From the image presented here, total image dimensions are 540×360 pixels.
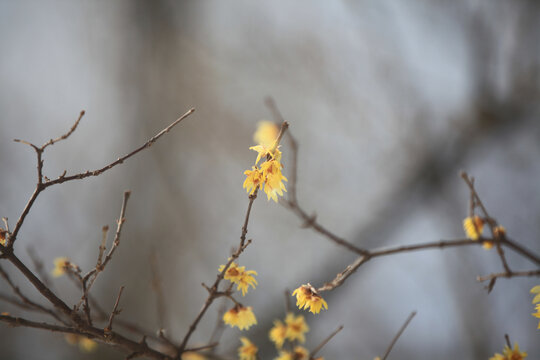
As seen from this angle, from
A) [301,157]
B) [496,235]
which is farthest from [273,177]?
[301,157]

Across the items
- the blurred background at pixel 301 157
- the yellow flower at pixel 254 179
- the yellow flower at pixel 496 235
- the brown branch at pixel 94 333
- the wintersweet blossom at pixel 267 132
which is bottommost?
the brown branch at pixel 94 333

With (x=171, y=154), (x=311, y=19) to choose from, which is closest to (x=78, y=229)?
(x=171, y=154)

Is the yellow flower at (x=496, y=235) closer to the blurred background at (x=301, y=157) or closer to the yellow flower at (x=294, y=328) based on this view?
the yellow flower at (x=294, y=328)

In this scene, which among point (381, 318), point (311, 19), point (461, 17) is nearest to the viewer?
point (461, 17)

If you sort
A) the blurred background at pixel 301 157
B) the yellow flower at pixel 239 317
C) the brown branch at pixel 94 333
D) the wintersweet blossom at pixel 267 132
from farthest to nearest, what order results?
1. the blurred background at pixel 301 157
2. the wintersweet blossom at pixel 267 132
3. the yellow flower at pixel 239 317
4. the brown branch at pixel 94 333

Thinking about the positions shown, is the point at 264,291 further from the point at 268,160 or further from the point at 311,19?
the point at 268,160

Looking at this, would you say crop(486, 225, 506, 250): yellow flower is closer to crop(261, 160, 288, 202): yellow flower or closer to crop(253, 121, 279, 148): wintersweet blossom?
crop(261, 160, 288, 202): yellow flower

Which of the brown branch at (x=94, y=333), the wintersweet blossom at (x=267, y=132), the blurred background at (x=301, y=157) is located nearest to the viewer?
the brown branch at (x=94, y=333)

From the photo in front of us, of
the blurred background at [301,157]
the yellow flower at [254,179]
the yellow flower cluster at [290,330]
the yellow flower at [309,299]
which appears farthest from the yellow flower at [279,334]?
the blurred background at [301,157]
